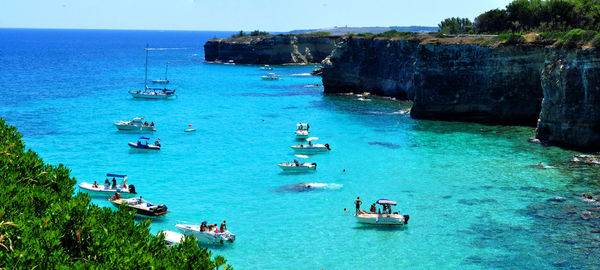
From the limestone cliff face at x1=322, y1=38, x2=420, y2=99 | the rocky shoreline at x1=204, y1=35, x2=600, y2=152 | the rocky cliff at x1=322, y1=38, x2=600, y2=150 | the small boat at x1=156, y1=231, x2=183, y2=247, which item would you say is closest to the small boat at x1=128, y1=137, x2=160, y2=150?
the small boat at x1=156, y1=231, x2=183, y2=247

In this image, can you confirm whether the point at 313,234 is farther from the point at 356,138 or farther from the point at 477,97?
the point at 477,97

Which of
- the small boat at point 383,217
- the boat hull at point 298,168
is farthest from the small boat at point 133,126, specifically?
the small boat at point 383,217

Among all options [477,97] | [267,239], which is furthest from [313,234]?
[477,97]

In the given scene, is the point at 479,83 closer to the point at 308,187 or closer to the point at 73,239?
the point at 308,187

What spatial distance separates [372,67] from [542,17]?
3081 cm

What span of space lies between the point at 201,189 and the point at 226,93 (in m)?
69.1

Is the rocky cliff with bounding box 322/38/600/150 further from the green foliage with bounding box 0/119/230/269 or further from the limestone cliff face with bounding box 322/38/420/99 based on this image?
the green foliage with bounding box 0/119/230/269

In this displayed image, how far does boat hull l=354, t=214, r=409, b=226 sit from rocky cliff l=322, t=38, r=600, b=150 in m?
30.0

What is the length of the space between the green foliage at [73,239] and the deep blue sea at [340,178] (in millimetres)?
15985

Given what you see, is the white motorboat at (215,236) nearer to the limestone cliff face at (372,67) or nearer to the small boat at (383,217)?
the small boat at (383,217)

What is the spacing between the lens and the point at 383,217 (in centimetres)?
4356

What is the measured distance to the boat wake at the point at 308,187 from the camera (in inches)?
2055

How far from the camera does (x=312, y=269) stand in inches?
1410

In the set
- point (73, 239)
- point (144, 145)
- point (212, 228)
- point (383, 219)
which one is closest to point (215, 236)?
point (212, 228)
